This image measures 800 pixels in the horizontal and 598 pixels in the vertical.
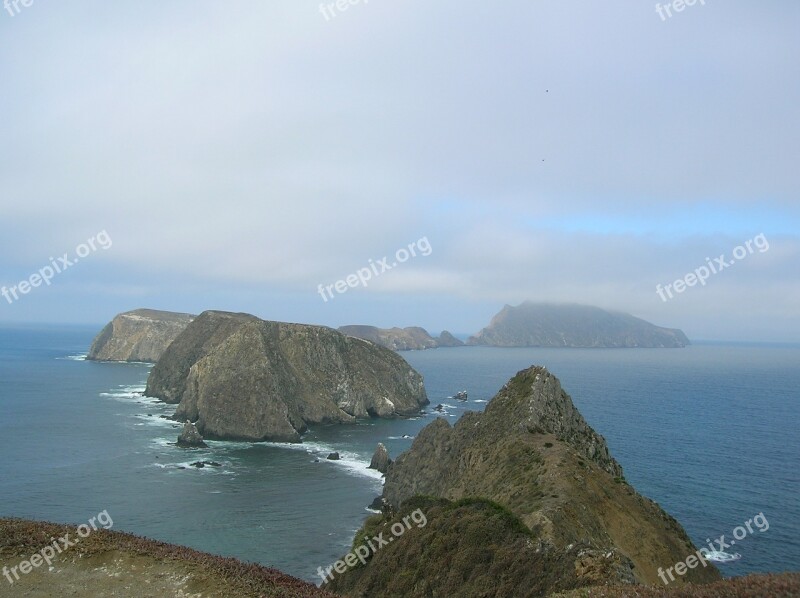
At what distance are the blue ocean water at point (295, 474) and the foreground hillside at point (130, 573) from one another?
98.9 ft

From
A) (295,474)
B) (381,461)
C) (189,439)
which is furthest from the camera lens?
(189,439)

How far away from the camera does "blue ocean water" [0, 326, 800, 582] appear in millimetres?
55562

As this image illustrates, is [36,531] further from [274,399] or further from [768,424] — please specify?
[768,424]

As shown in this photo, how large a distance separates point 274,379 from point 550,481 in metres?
85.2

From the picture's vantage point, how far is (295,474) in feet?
261

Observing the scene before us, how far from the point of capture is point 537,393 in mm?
53562

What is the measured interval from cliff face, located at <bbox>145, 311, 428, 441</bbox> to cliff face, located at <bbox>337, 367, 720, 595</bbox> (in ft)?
157

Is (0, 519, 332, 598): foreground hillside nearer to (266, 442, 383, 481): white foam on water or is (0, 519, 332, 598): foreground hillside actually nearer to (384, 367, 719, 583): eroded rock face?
(384, 367, 719, 583): eroded rock face

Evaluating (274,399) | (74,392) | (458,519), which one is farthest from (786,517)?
(74,392)

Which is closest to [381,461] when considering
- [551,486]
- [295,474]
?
[295,474]

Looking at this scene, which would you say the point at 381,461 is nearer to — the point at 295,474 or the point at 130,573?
the point at 295,474

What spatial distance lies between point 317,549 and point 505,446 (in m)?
21.3

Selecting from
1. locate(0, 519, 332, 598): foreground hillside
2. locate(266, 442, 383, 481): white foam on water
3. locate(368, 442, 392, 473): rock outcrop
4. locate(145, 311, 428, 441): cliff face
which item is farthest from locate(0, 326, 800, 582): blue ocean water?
locate(0, 519, 332, 598): foreground hillside

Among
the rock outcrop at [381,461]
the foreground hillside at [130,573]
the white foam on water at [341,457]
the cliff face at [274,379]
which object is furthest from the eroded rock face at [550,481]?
the cliff face at [274,379]
